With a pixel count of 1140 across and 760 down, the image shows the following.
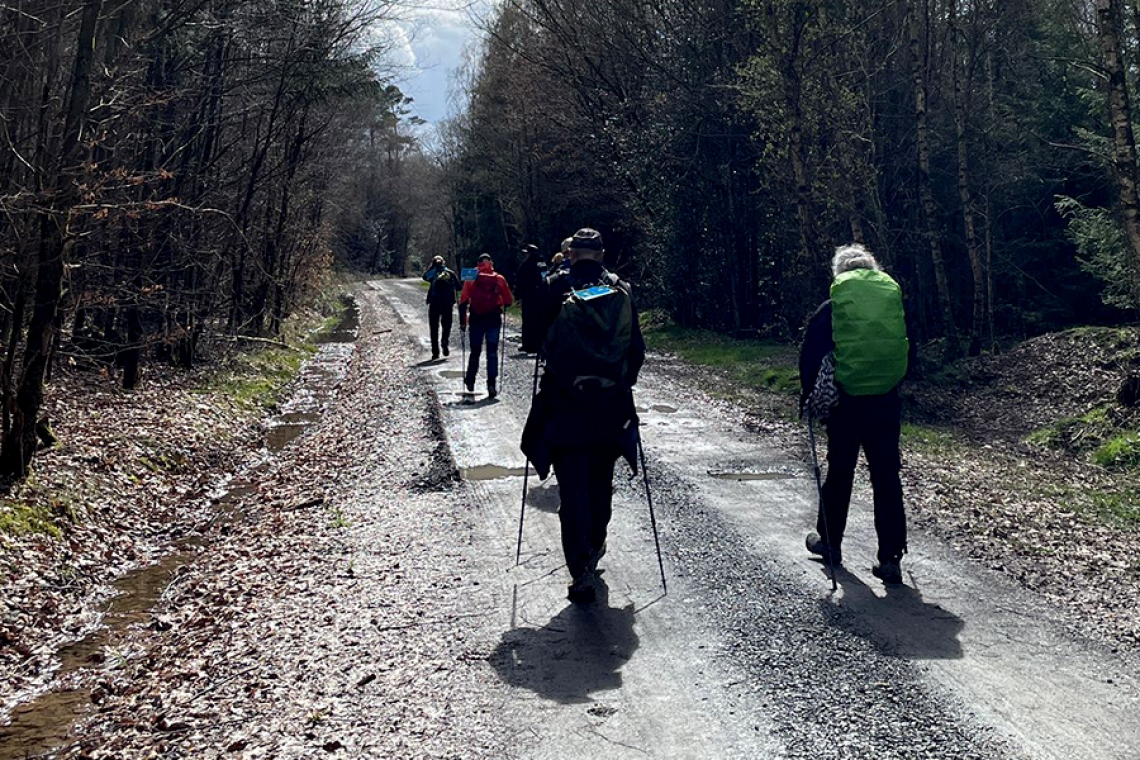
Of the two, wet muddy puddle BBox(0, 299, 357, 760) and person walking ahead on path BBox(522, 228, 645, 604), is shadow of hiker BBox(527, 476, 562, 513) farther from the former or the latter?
wet muddy puddle BBox(0, 299, 357, 760)

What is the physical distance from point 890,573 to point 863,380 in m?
1.34

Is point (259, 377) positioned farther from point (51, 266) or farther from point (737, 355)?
point (51, 266)

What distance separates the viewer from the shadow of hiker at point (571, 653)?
18.2 ft

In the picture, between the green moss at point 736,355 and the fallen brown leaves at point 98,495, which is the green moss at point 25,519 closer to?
the fallen brown leaves at point 98,495

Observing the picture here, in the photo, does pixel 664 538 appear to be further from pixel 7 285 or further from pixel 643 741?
pixel 7 285

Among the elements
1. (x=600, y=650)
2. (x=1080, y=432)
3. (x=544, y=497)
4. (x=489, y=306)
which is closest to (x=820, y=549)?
(x=600, y=650)

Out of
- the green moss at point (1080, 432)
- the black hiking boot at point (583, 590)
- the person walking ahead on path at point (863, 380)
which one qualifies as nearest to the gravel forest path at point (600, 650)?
the black hiking boot at point (583, 590)

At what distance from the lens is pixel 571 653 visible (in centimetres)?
601

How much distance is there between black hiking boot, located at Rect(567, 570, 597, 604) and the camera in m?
6.83

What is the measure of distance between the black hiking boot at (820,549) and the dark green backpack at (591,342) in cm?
208

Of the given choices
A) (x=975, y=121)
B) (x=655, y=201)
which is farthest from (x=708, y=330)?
(x=975, y=121)

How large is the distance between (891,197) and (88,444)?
1988 centimetres

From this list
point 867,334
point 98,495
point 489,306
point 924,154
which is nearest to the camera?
point 867,334

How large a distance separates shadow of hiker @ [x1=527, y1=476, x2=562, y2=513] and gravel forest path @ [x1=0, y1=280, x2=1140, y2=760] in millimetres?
40
